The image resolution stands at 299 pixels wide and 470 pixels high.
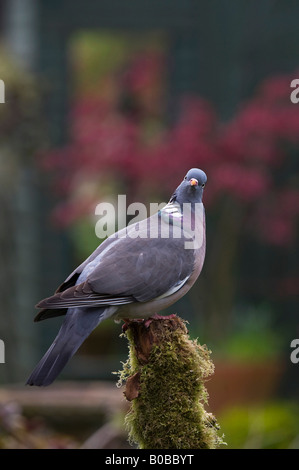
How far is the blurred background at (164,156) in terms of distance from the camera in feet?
23.7

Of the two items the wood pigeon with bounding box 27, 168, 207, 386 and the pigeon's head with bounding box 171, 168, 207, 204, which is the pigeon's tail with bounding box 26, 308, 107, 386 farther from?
the pigeon's head with bounding box 171, 168, 207, 204

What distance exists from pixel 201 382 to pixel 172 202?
29.0 inches

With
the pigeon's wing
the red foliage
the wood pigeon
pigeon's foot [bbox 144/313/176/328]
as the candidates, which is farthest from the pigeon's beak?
the red foliage

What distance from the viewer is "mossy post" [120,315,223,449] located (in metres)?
2.85

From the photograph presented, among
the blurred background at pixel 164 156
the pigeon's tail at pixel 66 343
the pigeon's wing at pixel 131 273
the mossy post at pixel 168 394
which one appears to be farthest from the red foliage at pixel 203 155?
the pigeon's tail at pixel 66 343

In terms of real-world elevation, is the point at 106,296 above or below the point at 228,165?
below

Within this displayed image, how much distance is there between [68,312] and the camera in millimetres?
2891

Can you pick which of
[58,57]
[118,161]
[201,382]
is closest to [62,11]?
[58,57]

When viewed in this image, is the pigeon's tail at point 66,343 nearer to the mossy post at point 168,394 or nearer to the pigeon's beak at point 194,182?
the mossy post at point 168,394

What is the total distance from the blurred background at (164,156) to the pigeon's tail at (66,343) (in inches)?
164

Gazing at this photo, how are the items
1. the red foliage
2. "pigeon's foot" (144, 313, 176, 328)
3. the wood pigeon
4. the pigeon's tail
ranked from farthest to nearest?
Result: the red foliage, "pigeon's foot" (144, 313, 176, 328), the wood pigeon, the pigeon's tail

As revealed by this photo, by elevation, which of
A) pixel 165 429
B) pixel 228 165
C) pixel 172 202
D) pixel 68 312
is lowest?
pixel 165 429

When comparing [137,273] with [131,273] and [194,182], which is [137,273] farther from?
[194,182]

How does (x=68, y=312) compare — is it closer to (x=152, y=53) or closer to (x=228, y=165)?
(x=228, y=165)
